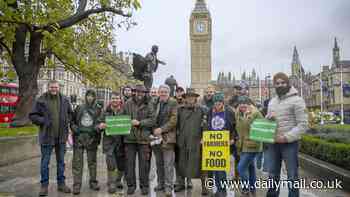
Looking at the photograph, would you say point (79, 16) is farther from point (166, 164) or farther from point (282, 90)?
point (282, 90)

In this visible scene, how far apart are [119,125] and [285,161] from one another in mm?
3149

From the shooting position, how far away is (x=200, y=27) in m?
94.3

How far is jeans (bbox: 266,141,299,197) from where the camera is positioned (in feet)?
15.9

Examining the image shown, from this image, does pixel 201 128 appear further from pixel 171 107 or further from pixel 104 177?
pixel 104 177

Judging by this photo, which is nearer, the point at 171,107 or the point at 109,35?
the point at 171,107

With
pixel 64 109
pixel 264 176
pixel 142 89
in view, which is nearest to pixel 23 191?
pixel 64 109

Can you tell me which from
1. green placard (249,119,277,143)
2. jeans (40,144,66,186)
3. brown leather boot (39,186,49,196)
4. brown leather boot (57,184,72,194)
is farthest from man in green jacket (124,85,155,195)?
green placard (249,119,277,143)

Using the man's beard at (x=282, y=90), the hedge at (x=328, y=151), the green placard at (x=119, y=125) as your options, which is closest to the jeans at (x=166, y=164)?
the green placard at (x=119, y=125)

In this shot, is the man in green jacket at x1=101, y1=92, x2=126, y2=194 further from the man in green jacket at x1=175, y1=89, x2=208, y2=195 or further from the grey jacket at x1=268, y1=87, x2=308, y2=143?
the grey jacket at x1=268, y1=87, x2=308, y2=143

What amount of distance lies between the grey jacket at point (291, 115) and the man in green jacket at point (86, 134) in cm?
356

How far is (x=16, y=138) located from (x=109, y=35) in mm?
6567

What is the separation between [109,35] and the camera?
1461 centimetres

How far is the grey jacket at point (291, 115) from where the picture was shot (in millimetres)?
4750

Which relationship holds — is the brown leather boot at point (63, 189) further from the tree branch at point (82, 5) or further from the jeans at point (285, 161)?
the tree branch at point (82, 5)
